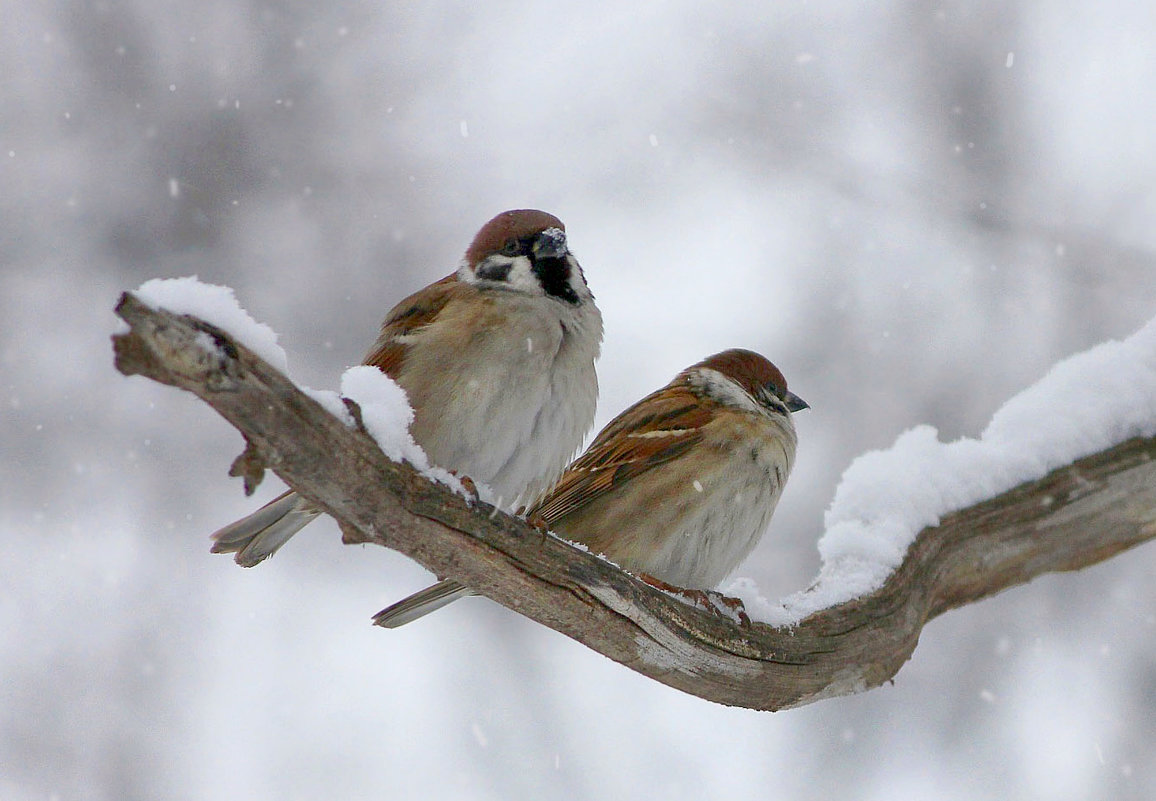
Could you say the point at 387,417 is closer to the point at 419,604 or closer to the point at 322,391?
the point at 322,391

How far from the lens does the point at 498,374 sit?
10.3 ft

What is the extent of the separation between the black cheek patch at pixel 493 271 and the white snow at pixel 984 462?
4.21 feet

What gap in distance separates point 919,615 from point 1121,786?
3052mm

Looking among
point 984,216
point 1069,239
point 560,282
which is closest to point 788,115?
point 984,216

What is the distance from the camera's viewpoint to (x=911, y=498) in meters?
3.04

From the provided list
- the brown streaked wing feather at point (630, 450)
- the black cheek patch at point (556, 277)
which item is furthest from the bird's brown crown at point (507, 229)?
the brown streaked wing feather at point (630, 450)

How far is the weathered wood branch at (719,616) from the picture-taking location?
2289 mm

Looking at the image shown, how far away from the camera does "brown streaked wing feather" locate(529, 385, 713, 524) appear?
12.4ft

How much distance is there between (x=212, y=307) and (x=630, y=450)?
2126 millimetres

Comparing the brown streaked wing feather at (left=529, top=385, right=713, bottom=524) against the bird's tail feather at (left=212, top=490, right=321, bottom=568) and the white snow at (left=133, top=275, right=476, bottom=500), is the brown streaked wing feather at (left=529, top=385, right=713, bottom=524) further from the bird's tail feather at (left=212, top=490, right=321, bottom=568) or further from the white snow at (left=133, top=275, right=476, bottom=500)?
the white snow at (left=133, top=275, right=476, bottom=500)

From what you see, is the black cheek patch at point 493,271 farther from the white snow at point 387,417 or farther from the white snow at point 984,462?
the white snow at point 984,462

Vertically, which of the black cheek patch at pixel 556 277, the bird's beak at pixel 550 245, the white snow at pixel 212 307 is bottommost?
the white snow at pixel 212 307

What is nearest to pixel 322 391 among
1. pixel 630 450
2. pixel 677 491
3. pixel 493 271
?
pixel 493 271

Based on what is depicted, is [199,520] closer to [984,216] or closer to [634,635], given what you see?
[634,635]
